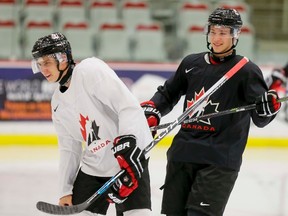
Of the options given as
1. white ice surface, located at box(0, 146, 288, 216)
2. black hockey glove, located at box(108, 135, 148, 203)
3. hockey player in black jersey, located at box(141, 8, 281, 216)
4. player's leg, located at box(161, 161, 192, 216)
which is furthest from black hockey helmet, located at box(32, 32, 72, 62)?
white ice surface, located at box(0, 146, 288, 216)

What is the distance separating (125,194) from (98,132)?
10.8 inches

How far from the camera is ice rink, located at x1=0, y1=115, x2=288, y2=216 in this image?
13.8 feet

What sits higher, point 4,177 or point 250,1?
point 250,1

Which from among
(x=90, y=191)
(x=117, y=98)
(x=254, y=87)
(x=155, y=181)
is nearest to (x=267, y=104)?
(x=254, y=87)

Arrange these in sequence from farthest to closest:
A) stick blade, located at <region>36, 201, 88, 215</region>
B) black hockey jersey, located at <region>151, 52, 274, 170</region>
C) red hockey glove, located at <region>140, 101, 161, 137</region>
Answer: red hockey glove, located at <region>140, 101, 161, 137</region> < black hockey jersey, located at <region>151, 52, 274, 170</region> < stick blade, located at <region>36, 201, 88, 215</region>

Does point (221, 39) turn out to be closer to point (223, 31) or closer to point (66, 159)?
point (223, 31)

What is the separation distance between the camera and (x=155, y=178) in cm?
500

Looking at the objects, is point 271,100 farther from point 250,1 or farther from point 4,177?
point 250,1

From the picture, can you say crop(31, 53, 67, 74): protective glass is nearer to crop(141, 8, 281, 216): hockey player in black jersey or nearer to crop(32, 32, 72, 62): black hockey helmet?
crop(32, 32, 72, 62): black hockey helmet

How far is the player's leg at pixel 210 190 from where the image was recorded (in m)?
2.77

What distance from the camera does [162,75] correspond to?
257 inches

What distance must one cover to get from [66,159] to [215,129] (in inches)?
25.4

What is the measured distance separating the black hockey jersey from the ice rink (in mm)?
1175

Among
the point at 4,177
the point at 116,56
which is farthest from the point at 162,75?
the point at 4,177
